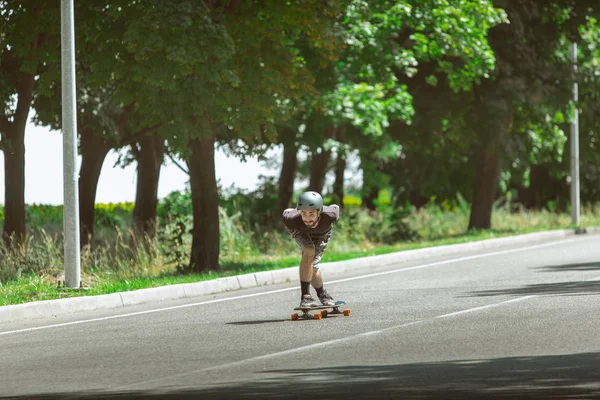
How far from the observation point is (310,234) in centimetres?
1333

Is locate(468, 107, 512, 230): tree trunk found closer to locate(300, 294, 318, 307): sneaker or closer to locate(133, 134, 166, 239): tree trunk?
locate(133, 134, 166, 239): tree trunk

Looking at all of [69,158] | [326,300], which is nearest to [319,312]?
[326,300]

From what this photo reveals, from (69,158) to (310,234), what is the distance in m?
4.99

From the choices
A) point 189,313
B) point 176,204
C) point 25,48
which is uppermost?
point 25,48

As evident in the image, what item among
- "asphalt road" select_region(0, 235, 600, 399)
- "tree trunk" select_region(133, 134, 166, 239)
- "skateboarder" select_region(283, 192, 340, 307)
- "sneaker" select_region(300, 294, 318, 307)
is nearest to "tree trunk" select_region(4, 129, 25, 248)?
"tree trunk" select_region(133, 134, 166, 239)

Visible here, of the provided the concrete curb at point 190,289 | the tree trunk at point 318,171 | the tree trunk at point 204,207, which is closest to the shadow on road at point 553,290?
the concrete curb at point 190,289

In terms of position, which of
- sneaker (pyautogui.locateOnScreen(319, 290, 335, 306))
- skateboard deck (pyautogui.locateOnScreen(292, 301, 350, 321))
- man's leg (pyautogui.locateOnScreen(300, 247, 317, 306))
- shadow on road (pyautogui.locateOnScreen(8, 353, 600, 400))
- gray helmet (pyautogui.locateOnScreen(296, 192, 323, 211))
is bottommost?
shadow on road (pyautogui.locateOnScreen(8, 353, 600, 400))

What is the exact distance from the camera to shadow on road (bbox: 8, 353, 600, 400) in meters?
8.02

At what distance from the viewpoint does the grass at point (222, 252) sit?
17844 millimetres

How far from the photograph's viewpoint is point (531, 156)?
39688mm

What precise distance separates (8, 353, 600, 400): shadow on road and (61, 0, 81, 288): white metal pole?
26.2 ft

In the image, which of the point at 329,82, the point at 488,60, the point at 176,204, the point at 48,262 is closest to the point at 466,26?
the point at 488,60

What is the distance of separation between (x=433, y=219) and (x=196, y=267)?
1687 centimetres

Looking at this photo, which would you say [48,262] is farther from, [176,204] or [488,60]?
[488,60]
